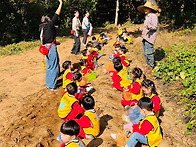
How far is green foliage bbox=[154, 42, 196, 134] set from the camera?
500cm

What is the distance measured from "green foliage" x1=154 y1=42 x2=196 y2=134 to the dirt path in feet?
0.81

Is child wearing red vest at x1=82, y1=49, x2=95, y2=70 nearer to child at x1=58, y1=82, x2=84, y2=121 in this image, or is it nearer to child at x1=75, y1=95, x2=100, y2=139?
child at x1=58, y1=82, x2=84, y2=121

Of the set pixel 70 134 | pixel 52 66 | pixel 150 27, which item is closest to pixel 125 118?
pixel 70 134

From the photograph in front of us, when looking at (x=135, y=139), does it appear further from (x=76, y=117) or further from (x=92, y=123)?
(x=76, y=117)

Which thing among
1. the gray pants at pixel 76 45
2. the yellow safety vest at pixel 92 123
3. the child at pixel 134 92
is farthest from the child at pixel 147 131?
the gray pants at pixel 76 45

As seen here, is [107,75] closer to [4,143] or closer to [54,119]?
[54,119]

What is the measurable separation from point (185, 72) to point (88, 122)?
3621 mm

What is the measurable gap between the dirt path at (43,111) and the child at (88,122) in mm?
217

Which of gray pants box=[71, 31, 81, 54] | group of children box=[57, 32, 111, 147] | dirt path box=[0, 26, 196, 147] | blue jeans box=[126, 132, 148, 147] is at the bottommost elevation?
dirt path box=[0, 26, 196, 147]

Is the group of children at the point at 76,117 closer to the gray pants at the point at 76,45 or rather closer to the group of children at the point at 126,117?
the group of children at the point at 126,117

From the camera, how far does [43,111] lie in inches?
208

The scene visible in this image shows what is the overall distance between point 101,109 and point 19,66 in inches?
197

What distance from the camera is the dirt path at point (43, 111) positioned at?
425 cm

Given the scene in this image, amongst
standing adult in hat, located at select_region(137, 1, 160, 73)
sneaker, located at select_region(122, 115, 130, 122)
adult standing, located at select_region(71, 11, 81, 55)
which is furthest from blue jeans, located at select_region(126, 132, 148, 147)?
adult standing, located at select_region(71, 11, 81, 55)
